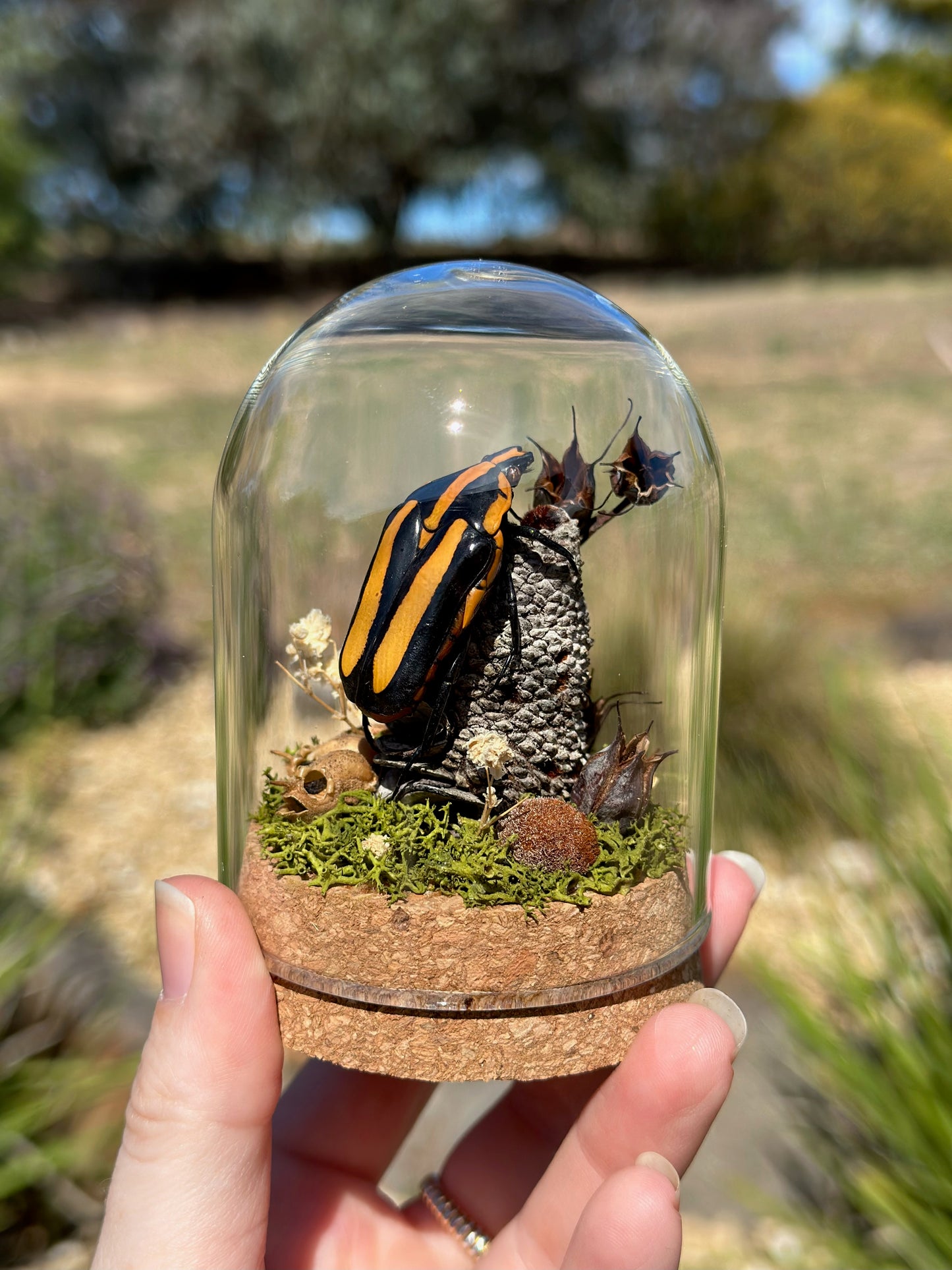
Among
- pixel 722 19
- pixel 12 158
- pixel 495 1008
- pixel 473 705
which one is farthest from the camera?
pixel 722 19

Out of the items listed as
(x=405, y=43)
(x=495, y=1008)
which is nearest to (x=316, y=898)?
(x=495, y=1008)

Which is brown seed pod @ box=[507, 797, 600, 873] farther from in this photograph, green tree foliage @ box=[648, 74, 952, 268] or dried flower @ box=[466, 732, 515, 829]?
green tree foliage @ box=[648, 74, 952, 268]

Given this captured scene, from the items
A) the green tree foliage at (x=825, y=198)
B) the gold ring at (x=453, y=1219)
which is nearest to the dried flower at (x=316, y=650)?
the gold ring at (x=453, y=1219)

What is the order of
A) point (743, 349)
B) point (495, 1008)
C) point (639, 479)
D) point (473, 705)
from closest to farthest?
point (495, 1008) < point (473, 705) < point (639, 479) < point (743, 349)

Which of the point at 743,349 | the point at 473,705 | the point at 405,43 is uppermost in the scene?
the point at 405,43

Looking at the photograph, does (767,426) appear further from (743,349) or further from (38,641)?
(38,641)

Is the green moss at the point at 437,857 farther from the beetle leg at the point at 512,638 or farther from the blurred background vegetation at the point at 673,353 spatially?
the blurred background vegetation at the point at 673,353

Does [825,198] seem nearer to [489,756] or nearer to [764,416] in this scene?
[764,416]

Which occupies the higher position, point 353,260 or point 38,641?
point 353,260

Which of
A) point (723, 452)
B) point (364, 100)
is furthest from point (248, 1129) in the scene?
point (364, 100)
